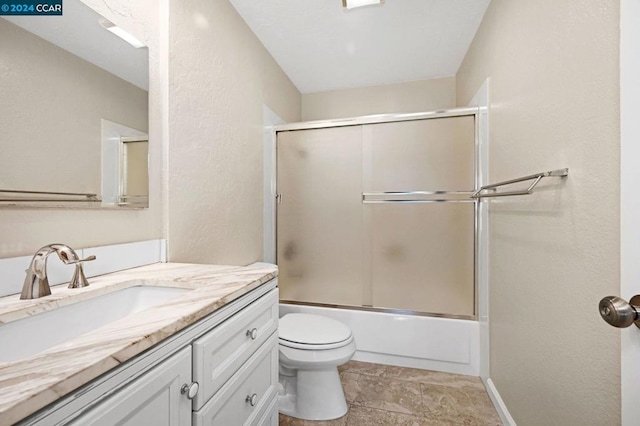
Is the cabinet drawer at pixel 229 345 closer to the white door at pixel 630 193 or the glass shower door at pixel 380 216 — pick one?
the white door at pixel 630 193

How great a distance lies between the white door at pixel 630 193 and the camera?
56 cm

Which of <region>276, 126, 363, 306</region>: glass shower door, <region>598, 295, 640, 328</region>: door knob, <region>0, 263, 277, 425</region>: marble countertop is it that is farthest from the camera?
Result: <region>276, 126, 363, 306</region>: glass shower door

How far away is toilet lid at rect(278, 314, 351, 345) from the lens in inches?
58.0

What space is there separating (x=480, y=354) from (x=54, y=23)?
257 cm

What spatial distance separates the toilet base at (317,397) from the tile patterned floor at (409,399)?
35 millimetres

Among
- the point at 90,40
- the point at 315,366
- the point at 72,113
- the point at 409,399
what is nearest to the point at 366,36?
the point at 90,40

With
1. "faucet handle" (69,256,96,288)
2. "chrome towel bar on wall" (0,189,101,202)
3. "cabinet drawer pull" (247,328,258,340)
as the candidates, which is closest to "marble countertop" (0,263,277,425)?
"faucet handle" (69,256,96,288)

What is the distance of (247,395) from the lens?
0.87m

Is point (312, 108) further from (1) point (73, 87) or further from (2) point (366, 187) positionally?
(1) point (73, 87)

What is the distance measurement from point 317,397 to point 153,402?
3.84 feet

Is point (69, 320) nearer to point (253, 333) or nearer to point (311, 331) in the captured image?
point (253, 333)

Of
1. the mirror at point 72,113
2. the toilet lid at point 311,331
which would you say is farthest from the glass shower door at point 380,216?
the mirror at point 72,113

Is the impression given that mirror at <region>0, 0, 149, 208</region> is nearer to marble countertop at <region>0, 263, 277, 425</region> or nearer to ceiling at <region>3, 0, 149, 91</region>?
ceiling at <region>3, 0, 149, 91</region>

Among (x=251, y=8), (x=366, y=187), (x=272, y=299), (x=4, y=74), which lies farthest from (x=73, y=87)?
(x=366, y=187)
